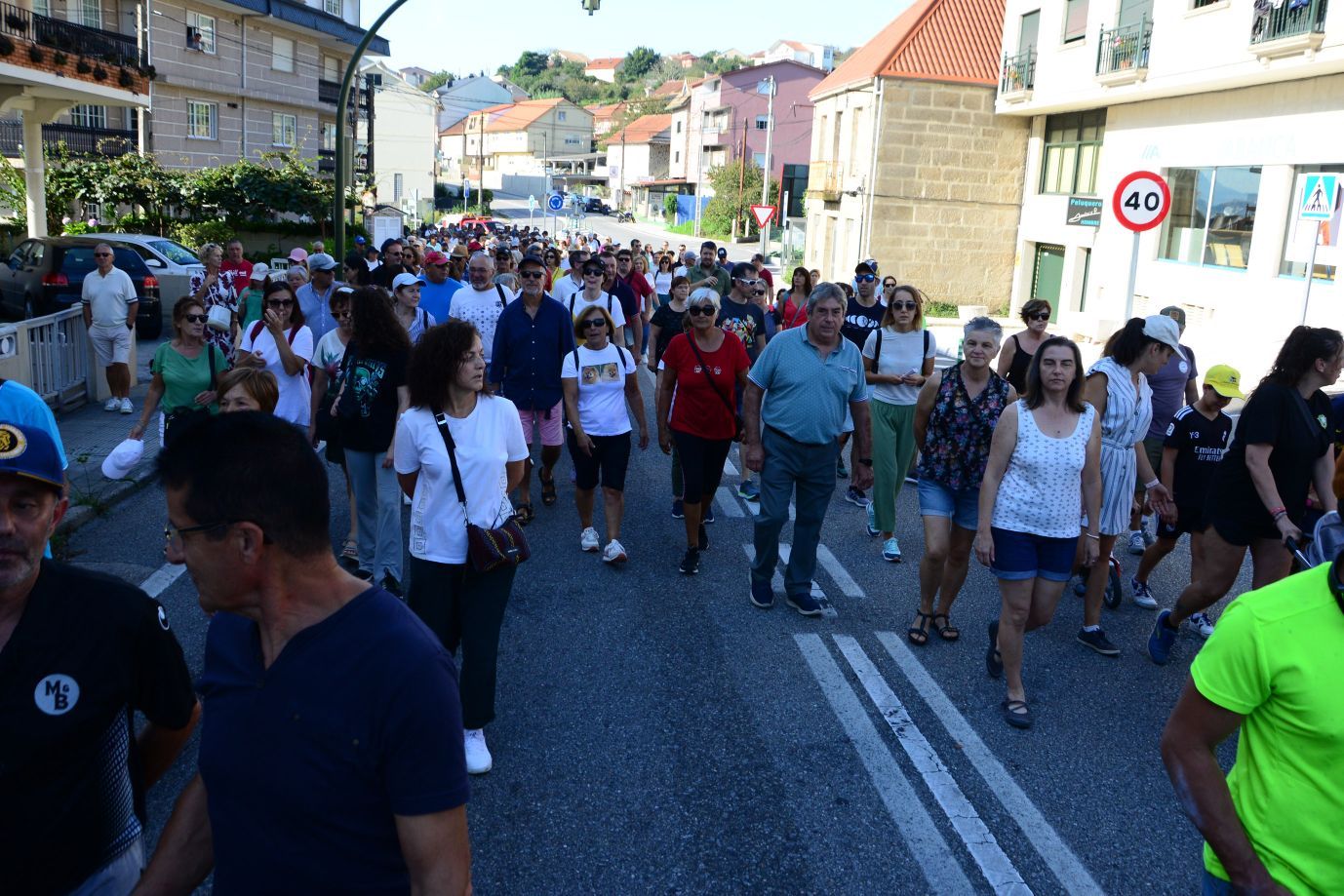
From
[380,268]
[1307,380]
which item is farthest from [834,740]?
[380,268]

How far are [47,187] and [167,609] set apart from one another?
80.2 ft

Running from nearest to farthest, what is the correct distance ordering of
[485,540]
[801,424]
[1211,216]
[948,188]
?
[485,540] < [801,424] < [1211,216] < [948,188]

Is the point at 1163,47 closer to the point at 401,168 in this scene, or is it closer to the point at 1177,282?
the point at 1177,282

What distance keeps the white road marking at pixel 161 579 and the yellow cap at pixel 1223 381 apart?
5.95m

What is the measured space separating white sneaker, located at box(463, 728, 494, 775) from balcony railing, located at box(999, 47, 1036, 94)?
87.8 feet

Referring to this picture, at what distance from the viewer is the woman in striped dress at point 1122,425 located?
588 cm

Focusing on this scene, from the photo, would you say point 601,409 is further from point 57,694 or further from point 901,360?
point 57,694

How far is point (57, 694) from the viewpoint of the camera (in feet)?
7.02

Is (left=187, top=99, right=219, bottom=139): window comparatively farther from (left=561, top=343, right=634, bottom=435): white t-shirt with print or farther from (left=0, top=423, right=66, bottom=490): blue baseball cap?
(left=0, top=423, right=66, bottom=490): blue baseball cap

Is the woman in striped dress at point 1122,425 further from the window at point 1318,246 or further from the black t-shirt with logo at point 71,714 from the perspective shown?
the window at point 1318,246

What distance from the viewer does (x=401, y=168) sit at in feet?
252

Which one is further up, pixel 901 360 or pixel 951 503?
A: pixel 901 360

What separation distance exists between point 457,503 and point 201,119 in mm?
36504

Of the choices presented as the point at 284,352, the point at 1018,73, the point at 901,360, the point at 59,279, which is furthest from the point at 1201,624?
the point at 1018,73
